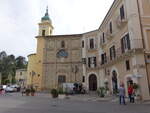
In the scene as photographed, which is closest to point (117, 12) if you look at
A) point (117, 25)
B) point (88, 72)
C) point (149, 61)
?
point (117, 25)

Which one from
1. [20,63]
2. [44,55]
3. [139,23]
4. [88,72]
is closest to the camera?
[139,23]

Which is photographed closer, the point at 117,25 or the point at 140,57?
the point at 140,57

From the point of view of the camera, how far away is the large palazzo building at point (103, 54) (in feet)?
57.4

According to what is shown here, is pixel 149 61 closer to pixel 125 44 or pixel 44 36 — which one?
pixel 125 44

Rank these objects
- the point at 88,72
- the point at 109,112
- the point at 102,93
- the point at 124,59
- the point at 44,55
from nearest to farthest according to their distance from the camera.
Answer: the point at 109,112, the point at 124,59, the point at 102,93, the point at 88,72, the point at 44,55

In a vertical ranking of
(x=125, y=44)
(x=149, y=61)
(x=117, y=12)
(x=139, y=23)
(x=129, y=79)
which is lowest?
(x=129, y=79)

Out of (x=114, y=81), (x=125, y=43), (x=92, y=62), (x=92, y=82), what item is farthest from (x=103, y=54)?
(x=125, y=43)

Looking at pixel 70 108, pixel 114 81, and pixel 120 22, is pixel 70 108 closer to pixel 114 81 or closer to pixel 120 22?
pixel 114 81

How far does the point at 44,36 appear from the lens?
38.9 m

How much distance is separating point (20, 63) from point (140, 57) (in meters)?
78.0

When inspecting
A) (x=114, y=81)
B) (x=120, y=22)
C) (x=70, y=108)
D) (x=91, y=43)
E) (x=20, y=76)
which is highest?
(x=91, y=43)

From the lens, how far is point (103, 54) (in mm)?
28922

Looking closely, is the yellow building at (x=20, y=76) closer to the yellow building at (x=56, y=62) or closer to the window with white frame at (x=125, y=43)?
the yellow building at (x=56, y=62)

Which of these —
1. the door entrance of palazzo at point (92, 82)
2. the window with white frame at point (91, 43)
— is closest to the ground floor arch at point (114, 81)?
the door entrance of palazzo at point (92, 82)
